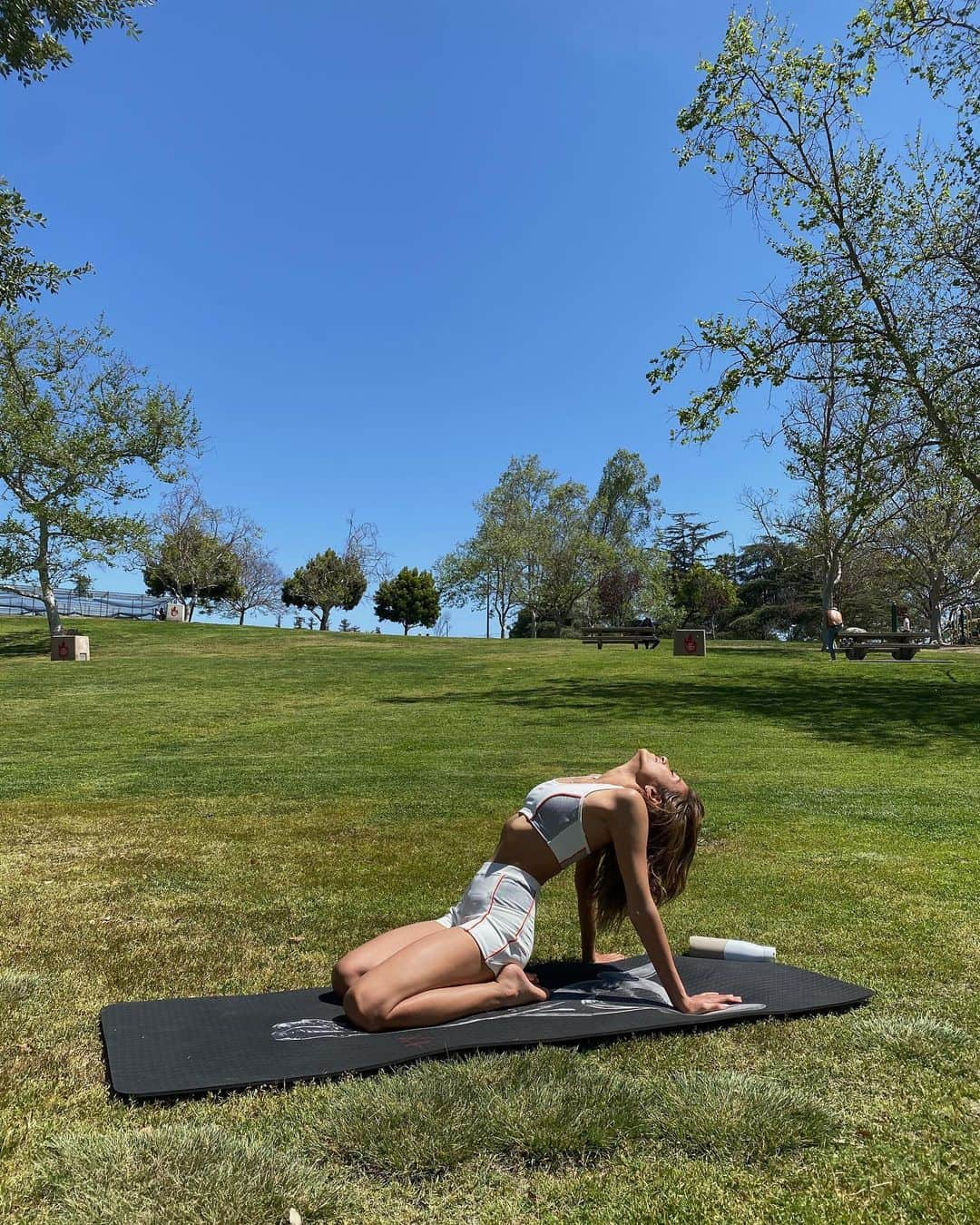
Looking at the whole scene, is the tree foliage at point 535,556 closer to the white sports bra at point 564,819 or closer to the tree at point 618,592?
the tree at point 618,592

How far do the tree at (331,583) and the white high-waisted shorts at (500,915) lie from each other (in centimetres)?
5054

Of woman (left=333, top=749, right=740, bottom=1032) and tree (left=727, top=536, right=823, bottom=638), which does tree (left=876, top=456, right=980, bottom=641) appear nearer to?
tree (left=727, top=536, right=823, bottom=638)

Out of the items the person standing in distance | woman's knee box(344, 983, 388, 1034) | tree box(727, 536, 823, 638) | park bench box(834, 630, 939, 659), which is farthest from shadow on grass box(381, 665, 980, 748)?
tree box(727, 536, 823, 638)

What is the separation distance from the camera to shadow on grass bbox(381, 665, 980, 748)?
1291cm

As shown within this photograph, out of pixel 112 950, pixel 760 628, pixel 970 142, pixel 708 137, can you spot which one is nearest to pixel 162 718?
pixel 112 950

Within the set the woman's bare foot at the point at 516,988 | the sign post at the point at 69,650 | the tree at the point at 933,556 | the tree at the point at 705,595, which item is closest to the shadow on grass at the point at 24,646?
the sign post at the point at 69,650

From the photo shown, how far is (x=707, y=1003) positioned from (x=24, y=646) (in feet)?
94.2

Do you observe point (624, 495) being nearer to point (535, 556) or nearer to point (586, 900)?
point (535, 556)

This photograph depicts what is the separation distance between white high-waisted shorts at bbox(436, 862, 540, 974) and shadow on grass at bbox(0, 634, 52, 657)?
26044 millimetres

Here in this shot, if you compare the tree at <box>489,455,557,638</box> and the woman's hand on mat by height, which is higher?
the tree at <box>489,455,557,638</box>

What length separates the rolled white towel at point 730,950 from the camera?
4.12 metres

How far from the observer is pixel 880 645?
77.8 feet

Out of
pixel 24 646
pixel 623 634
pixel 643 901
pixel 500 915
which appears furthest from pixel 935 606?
pixel 500 915

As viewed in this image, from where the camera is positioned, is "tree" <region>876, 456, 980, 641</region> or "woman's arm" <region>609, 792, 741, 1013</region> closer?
"woman's arm" <region>609, 792, 741, 1013</region>
